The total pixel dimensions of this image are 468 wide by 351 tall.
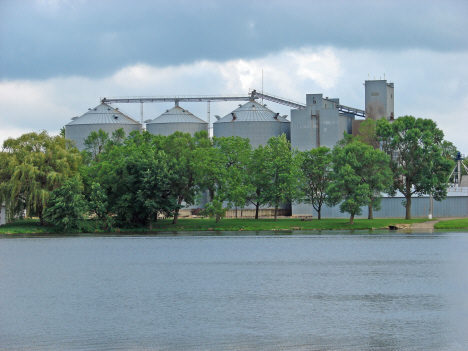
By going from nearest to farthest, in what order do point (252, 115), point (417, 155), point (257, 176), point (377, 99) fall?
point (417, 155)
point (257, 176)
point (377, 99)
point (252, 115)

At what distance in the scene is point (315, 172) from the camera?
104 m

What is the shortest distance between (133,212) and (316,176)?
3043cm

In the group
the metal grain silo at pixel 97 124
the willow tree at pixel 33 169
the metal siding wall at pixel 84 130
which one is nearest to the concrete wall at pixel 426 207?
the willow tree at pixel 33 169

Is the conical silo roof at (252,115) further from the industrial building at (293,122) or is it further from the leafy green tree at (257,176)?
the leafy green tree at (257,176)

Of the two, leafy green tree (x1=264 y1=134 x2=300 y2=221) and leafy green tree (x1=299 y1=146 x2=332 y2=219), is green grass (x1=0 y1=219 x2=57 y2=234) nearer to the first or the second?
leafy green tree (x1=264 y1=134 x2=300 y2=221)

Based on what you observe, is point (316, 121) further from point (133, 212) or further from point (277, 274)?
point (277, 274)

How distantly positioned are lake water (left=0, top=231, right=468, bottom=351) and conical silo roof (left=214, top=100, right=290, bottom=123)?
6431 centimetres

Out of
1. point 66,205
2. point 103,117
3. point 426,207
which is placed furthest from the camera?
point 103,117

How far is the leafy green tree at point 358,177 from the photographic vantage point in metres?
90.6

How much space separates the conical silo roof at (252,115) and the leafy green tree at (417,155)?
31.0m

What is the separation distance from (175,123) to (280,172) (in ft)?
132

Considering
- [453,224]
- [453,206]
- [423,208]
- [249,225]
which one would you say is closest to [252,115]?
[249,225]

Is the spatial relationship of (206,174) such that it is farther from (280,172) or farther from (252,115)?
(252,115)

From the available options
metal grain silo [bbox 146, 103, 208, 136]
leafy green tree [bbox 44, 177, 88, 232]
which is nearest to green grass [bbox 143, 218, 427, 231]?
leafy green tree [bbox 44, 177, 88, 232]
